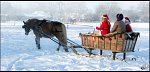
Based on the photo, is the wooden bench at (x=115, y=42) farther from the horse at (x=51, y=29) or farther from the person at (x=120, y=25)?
the horse at (x=51, y=29)

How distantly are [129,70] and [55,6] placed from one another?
183 meters

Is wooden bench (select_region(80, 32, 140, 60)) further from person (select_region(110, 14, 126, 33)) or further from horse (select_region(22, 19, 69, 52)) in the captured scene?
horse (select_region(22, 19, 69, 52))

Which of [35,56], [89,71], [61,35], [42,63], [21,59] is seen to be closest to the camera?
[89,71]

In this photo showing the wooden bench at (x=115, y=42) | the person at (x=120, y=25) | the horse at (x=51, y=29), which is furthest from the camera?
the horse at (x=51, y=29)

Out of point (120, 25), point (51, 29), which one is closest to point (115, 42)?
point (120, 25)

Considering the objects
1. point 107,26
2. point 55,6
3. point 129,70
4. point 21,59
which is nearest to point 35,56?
point 21,59

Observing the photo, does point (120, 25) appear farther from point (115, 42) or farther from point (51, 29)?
point (51, 29)

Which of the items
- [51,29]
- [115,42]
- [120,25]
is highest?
[120,25]

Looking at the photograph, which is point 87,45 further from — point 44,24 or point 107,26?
point 44,24

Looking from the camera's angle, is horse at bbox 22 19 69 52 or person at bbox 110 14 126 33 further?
horse at bbox 22 19 69 52

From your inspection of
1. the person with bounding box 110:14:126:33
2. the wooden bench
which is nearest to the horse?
the wooden bench

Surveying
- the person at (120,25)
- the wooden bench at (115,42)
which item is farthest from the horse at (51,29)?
the person at (120,25)

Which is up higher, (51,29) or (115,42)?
(51,29)

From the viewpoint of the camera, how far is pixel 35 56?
38.4 feet
